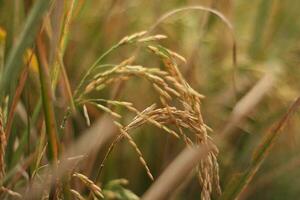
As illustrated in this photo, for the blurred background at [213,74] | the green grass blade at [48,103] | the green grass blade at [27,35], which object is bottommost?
the blurred background at [213,74]

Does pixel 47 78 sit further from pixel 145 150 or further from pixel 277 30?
pixel 277 30

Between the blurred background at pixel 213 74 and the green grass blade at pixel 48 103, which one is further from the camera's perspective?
the blurred background at pixel 213 74

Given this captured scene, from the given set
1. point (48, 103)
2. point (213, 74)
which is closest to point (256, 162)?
point (48, 103)

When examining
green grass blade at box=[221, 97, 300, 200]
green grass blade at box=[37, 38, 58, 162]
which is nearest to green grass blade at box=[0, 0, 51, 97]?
green grass blade at box=[37, 38, 58, 162]

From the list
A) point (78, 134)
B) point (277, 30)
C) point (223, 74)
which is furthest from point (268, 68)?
point (78, 134)

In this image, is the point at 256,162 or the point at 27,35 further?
the point at 256,162

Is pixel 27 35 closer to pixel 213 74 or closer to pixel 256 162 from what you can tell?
pixel 256 162

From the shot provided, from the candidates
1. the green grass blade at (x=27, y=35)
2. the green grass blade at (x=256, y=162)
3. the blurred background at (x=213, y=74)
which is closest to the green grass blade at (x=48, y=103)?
the green grass blade at (x=27, y=35)

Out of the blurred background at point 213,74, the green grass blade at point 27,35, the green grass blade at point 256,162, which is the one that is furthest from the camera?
the blurred background at point 213,74

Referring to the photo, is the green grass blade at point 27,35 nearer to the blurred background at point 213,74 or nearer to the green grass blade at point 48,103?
the green grass blade at point 48,103

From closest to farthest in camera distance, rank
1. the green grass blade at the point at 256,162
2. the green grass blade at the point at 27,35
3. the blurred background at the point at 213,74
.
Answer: the green grass blade at the point at 27,35, the green grass blade at the point at 256,162, the blurred background at the point at 213,74
